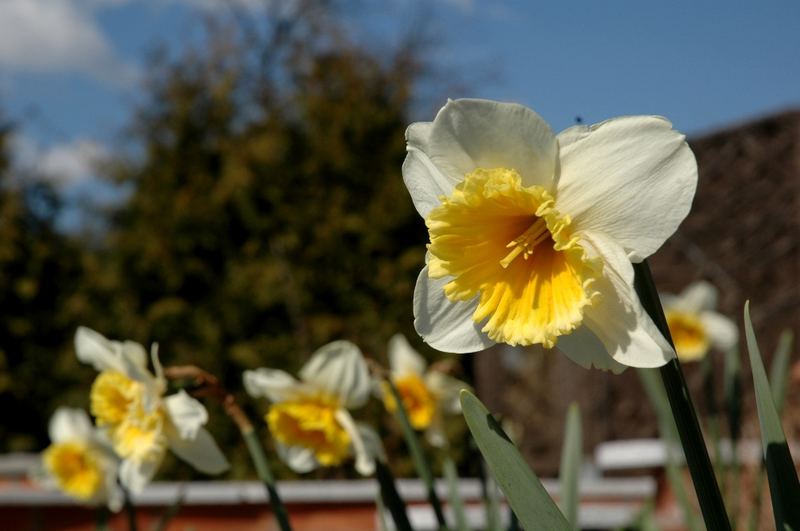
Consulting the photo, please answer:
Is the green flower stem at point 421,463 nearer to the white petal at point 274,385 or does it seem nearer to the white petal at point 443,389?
the white petal at point 274,385

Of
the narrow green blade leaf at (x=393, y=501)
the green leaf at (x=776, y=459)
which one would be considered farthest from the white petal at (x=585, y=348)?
the narrow green blade leaf at (x=393, y=501)

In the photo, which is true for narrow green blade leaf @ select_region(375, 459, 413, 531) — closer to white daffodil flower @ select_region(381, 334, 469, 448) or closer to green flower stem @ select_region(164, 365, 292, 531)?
green flower stem @ select_region(164, 365, 292, 531)

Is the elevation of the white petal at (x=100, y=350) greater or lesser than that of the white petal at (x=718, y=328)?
greater

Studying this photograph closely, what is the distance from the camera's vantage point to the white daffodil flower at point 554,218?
783 millimetres

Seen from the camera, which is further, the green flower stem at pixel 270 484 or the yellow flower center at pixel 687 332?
the yellow flower center at pixel 687 332

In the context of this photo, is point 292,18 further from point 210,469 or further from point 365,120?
point 210,469

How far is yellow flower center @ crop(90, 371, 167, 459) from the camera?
4.37 ft

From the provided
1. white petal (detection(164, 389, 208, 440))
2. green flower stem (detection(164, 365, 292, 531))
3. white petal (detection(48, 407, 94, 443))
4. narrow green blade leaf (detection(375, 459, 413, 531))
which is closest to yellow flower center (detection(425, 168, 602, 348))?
narrow green blade leaf (detection(375, 459, 413, 531))

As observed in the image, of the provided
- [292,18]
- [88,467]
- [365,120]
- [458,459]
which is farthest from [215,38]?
[88,467]

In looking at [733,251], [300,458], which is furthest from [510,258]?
[733,251]

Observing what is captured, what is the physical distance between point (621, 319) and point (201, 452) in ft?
2.58

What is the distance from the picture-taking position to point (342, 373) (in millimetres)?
1624

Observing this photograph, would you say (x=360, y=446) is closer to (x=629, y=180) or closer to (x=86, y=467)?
(x=86, y=467)

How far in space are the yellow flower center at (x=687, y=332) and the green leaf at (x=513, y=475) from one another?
1995 millimetres
